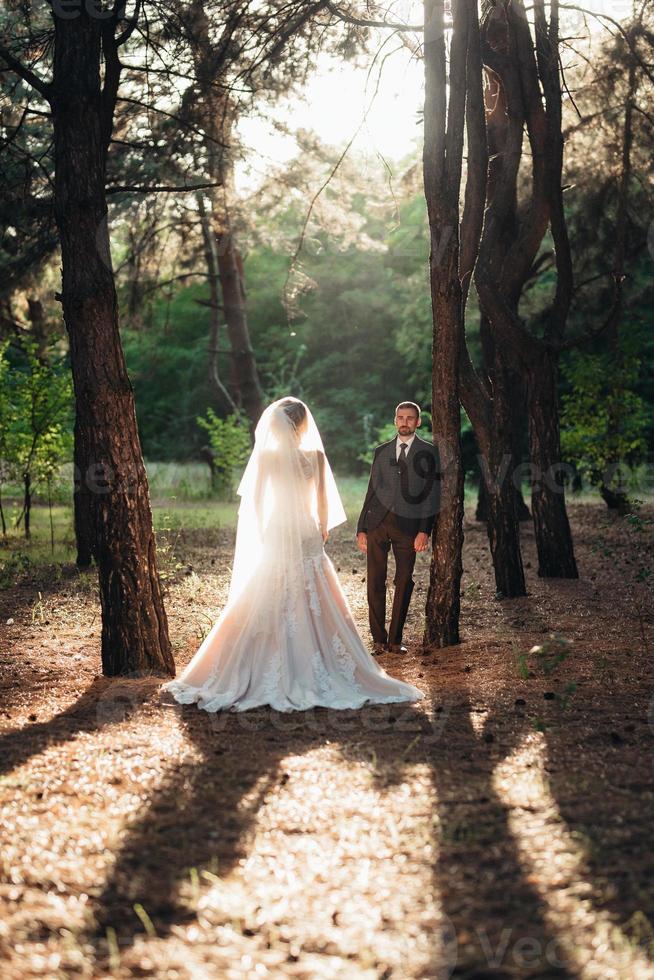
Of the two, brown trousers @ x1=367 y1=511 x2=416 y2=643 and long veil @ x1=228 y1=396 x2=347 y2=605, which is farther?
brown trousers @ x1=367 y1=511 x2=416 y2=643

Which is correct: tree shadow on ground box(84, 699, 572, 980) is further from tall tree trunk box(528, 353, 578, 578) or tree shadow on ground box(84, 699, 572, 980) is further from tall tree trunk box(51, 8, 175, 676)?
tall tree trunk box(528, 353, 578, 578)

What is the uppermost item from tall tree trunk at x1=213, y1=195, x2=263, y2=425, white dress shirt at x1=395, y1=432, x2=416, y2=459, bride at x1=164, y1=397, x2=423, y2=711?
tall tree trunk at x1=213, y1=195, x2=263, y2=425

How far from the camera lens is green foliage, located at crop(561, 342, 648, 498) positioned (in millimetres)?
18969

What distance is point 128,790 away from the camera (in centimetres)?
499

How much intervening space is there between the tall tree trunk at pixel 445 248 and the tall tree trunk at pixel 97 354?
264 centimetres

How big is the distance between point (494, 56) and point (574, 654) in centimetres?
722

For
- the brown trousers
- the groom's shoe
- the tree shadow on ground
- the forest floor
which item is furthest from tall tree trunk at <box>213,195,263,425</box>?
the tree shadow on ground

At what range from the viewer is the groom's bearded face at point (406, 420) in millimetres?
8711

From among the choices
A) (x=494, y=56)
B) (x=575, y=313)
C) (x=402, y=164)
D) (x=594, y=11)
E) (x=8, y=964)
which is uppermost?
(x=402, y=164)

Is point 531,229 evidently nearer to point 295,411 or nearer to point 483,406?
point 483,406

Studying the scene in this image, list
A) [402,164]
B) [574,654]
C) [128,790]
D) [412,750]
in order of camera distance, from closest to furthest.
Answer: [128,790] < [412,750] < [574,654] < [402,164]

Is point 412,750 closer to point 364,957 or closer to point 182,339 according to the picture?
point 364,957

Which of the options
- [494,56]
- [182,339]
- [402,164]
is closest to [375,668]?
[494,56]

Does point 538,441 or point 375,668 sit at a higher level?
point 538,441
